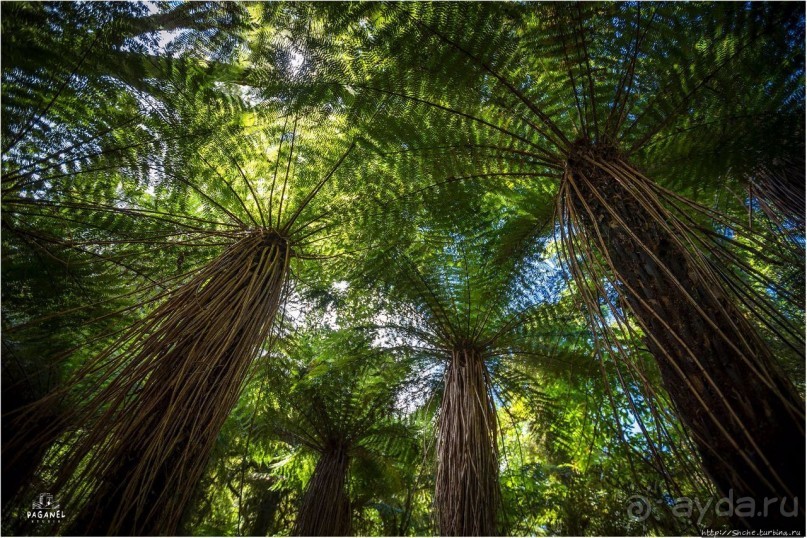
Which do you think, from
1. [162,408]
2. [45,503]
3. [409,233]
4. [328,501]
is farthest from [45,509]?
[328,501]

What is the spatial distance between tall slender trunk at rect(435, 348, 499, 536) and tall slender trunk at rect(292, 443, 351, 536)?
5.57 ft

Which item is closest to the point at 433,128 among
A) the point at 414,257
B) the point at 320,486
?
the point at 414,257

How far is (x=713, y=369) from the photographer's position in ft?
2.68

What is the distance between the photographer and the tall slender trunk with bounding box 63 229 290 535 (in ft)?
3.29

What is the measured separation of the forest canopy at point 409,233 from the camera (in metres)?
0.97

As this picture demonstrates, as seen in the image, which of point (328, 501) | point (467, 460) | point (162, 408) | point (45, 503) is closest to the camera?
point (45, 503)

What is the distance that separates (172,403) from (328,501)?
282 centimetres

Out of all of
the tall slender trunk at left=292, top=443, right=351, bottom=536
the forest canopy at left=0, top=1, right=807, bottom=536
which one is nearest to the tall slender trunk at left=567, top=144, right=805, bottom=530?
the forest canopy at left=0, top=1, right=807, bottom=536

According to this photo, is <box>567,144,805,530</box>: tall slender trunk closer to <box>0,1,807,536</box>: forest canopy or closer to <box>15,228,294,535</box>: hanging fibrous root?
<box>0,1,807,536</box>: forest canopy

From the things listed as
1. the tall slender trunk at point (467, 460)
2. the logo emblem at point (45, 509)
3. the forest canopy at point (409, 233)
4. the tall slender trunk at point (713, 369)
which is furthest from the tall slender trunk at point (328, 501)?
the tall slender trunk at point (713, 369)

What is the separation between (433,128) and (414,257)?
3.26 ft

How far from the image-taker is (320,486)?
11.4ft

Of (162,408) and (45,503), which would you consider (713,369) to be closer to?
(162,408)

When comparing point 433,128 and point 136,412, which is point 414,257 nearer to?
point 433,128
